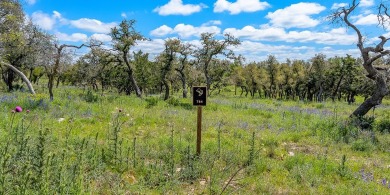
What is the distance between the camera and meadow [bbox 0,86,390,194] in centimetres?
482

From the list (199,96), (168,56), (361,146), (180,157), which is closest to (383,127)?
(361,146)

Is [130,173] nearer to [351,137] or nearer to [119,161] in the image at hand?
[119,161]

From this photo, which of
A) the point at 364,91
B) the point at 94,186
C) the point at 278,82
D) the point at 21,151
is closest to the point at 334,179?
the point at 94,186

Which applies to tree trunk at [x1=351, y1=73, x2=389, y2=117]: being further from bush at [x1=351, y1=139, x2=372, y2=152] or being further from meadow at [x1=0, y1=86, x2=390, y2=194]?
bush at [x1=351, y1=139, x2=372, y2=152]

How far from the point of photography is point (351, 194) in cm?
623

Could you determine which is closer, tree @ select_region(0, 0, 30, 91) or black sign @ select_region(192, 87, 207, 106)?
black sign @ select_region(192, 87, 207, 106)

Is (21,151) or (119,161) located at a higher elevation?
(21,151)

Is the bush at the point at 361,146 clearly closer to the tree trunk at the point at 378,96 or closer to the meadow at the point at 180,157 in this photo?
the meadow at the point at 180,157

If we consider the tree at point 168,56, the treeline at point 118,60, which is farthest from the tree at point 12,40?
the tree at point 168,56

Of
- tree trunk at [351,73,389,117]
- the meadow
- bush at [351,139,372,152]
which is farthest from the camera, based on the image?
tree trunk at [351,73,389,117]

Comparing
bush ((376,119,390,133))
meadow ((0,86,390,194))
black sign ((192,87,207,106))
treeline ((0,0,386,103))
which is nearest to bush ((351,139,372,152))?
meadow ((0,86,390,194))

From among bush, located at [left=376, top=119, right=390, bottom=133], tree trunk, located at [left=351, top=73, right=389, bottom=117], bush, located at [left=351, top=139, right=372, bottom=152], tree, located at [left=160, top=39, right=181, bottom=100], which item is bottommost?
bush, located at [left=351, top=139, right=372, bottom=152]

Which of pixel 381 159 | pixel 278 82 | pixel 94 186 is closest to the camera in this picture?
pixel 94 186

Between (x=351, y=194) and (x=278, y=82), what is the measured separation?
56.8m
